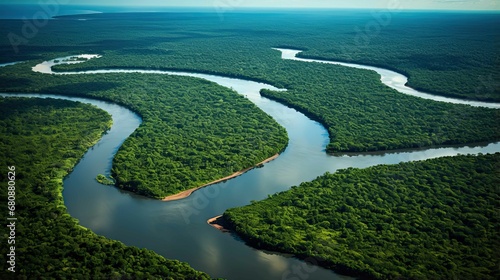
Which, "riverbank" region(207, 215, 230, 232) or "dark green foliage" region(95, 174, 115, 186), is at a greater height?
"dark green foliage" region(95, 174, 115, 186)

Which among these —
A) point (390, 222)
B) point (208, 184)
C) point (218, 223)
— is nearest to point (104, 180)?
point (208, 184)

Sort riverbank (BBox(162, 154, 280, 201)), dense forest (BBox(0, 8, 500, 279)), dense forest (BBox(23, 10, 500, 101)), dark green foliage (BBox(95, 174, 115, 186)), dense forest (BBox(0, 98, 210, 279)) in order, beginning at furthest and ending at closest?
dense forest (BBox(23, 10, 500, 101)) < dark green foliage (BBox(95, 174, 115, 186)) < riverbank (BBox(162, 154, 280, 201)) < dense forest (BBox(0, 8, 500, 279)) < dense forest (BBox(0, 98, 210, 279))

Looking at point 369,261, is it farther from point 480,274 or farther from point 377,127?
point 377,127

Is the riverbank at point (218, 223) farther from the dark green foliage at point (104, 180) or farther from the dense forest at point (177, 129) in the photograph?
the dark green foliage at point (104, 180)

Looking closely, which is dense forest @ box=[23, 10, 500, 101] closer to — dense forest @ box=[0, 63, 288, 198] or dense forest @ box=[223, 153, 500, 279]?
dense forest @ box=[0, 63, 288, 198]

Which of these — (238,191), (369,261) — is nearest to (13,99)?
(238,191)

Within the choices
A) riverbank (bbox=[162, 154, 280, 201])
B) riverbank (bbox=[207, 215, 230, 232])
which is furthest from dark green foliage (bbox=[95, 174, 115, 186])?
riverbank (bbox=[207, 215, 230, 232])

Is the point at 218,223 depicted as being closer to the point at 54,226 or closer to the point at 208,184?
the point at 208,184

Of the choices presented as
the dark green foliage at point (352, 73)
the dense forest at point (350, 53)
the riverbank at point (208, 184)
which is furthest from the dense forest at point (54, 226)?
the dense forest at point (350, 53)
